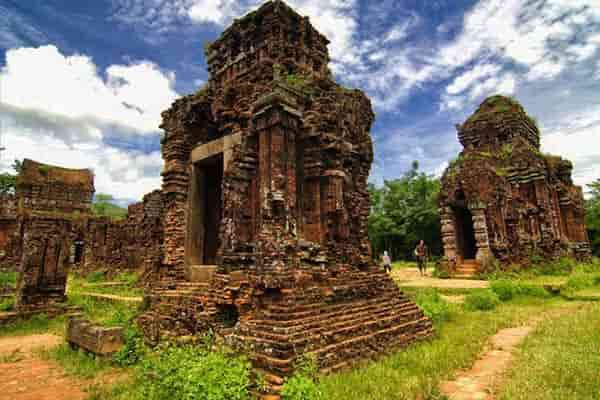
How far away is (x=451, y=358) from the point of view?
5.37 metres

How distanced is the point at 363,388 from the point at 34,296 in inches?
463

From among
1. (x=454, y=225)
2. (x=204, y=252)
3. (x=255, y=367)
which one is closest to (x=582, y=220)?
(x=454, y=225)

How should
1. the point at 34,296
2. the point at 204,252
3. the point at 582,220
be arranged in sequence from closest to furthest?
1. the point at 204,252
2. the point at 34,296
3. the point at 582,220

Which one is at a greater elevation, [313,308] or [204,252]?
[204,252]

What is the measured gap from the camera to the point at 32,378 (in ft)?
18.8

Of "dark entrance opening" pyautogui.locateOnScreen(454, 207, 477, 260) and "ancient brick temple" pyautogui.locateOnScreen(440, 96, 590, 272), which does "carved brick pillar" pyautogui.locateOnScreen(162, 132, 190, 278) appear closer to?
"ancient brick temple" pyautogui.locateOnScreen(440, 96, 590, 272)

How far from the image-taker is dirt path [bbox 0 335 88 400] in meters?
4.94

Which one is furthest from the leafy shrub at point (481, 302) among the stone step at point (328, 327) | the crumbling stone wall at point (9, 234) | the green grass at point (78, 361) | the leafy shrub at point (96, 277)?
the crumbling stone wall at point (9, 234)

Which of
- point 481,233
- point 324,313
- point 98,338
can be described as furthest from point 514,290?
point 98,338

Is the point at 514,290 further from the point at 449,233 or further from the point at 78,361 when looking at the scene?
the point at 78,361

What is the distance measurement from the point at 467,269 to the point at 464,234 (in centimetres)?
307

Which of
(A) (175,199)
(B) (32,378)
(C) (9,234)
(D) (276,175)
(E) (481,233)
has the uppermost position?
(C) (9,234)

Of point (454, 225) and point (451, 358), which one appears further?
point (454, 225)

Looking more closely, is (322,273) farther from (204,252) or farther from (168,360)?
(204,252)
